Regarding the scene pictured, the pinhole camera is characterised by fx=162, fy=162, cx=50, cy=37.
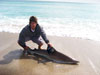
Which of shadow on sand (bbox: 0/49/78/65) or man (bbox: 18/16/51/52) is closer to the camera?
shadow on sand (bbox: 0/49/78/65)

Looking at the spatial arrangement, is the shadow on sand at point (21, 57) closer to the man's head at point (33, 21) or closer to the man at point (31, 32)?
the man at point (31, 32)

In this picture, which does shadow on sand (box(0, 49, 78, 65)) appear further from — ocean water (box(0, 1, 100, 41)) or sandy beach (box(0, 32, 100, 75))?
ocean water (box(0, 1, 100, 41))

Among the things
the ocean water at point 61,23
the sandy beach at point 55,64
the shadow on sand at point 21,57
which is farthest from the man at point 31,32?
the ocean water at point 61,23

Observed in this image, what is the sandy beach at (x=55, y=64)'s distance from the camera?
4012 millimetres

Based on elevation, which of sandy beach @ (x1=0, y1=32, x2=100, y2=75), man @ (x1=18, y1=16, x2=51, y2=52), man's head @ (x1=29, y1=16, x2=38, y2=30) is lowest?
sandy beach @ (x1=0, y1=32, x2=100, y2=75)

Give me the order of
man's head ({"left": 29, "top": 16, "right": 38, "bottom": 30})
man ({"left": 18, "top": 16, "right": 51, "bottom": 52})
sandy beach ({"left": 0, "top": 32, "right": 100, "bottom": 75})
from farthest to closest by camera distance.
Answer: man ({"left": 18, "top": 16, "right": 51, "bottom": 52}) → man's head ({"left": 29, "top": 16, "right": 38, "bottom": 30}) → sandy beach ({"left": 0, "top": 32, "right": 100, "bottom": 75})

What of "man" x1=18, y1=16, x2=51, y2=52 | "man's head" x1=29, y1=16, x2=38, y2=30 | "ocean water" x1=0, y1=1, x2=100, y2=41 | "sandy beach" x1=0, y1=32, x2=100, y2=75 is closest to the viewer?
"sandy beach" x1=0, y1=32, x2=100, y2=75

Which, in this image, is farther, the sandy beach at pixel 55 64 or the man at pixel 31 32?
the man at pixel 31 32

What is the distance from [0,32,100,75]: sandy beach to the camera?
4.01m

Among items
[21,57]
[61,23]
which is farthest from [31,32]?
[61,23]

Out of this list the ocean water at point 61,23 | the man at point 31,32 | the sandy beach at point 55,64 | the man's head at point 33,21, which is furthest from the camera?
the ocean water at point 61,23


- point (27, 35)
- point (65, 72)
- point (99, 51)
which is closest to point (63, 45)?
point (99, 51)

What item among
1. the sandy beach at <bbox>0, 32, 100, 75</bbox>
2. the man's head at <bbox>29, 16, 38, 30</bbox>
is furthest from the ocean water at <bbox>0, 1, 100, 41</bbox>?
the man's head at <bbox>29, 16, 38, 30</bbox>

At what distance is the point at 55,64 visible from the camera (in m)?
4.40
